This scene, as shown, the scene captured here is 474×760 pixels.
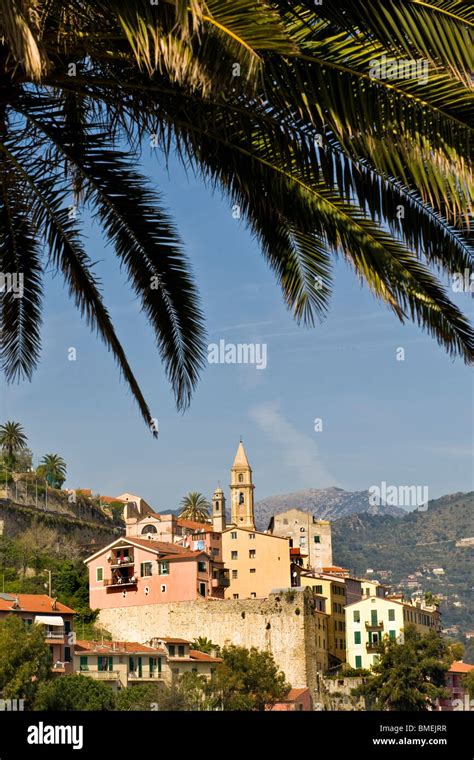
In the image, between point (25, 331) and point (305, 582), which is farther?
point (305, 582)

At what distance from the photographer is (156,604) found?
8444 centimetres

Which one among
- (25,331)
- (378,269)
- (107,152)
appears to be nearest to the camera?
(378,269)

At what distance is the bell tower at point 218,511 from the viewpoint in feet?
333

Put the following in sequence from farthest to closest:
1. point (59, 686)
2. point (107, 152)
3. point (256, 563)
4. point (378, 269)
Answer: point (256, 563) < point (59, 686) < point (107, 152) < point (378, 269)

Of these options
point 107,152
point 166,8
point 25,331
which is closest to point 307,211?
point 107,152

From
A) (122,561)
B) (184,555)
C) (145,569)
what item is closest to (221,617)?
(184,555)

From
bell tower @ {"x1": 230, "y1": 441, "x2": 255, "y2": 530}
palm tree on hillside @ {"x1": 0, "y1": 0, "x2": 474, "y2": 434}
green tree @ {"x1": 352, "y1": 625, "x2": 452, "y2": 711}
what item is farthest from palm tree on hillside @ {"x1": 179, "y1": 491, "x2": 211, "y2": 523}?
palm tree on hillside @ {"x1": 0, "y1": 0, "x2": 474, "y2": 434}

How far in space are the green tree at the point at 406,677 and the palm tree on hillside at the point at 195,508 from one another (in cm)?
5177

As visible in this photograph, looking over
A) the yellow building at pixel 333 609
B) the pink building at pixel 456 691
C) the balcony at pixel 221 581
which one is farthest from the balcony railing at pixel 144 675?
the pink building at pixel 456 691

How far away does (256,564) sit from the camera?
90125 millimetres

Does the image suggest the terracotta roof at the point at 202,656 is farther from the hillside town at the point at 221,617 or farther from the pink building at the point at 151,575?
the pink building at the point at 151,575

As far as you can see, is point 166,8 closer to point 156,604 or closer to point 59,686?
point 59,686

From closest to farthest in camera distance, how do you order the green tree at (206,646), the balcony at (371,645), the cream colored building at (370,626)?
the green tree at (206,646) → the balcony at (371,645) → the cream colored building at (370,626)

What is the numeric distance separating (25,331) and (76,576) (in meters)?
86.5
